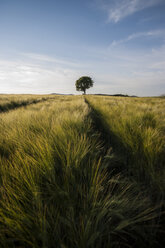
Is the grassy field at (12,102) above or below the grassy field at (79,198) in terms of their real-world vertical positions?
above

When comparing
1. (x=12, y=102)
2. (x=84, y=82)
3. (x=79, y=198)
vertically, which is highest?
(x=84, y=82)

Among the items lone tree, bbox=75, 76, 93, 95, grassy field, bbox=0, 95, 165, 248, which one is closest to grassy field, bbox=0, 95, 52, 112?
grassy field, bbox=0, 95, 165, 248

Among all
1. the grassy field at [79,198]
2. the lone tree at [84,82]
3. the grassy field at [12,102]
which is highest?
the lone tree at [84,82]

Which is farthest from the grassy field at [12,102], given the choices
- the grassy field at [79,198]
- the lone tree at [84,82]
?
the lone tree at [84,82]

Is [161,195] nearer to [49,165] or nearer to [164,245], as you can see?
[164,245]

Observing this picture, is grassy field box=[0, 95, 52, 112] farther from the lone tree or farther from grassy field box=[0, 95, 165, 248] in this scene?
the lone tree

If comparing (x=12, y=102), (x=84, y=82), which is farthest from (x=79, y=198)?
(x=84, y=82)

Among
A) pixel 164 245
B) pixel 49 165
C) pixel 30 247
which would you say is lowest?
pixel 164 245

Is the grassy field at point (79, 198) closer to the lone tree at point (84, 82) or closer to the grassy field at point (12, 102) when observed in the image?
the grassy field at point (12, 102)

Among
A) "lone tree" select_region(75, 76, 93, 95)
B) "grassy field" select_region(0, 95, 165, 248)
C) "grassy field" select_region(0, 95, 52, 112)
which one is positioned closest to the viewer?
"grassy field" select_region(0, 95, 165, 248)

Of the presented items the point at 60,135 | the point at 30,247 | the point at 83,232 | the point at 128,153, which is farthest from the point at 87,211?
the point at 128,153

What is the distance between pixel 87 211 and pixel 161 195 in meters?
0.50

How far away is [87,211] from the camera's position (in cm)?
42

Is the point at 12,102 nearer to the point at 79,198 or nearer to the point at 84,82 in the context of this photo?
the point at 79,198
